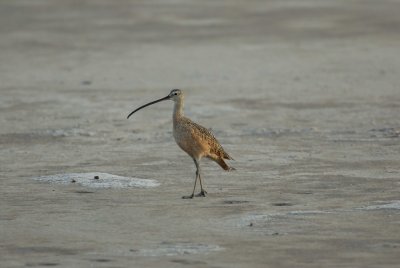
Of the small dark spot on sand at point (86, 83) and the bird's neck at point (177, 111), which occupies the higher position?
the bird's neck at point (177, 111)

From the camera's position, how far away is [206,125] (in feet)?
65.3

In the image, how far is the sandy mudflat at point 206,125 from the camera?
11211 millimetres

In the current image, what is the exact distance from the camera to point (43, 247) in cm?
1098

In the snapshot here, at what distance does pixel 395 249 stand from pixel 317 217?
158cm

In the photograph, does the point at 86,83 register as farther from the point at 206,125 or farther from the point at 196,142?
the point at 196,142

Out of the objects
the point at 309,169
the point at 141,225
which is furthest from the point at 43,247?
the point at 309,169

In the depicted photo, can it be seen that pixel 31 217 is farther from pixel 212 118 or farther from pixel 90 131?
pixel 212 118

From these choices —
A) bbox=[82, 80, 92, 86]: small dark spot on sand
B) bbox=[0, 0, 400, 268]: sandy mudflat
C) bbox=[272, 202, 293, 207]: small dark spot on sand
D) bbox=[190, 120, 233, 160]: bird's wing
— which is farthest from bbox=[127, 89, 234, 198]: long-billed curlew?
bbox=[82, 80, 92, 86]: small dark spot on sand

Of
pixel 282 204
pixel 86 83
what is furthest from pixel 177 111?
→ pixel 86 83

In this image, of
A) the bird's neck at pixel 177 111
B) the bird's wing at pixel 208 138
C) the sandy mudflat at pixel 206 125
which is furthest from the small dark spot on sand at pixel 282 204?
the bird's neck at pixel 177 111

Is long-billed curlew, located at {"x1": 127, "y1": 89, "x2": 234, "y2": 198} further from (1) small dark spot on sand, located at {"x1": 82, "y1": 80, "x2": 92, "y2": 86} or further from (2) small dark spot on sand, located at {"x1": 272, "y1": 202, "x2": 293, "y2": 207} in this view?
(1) small dark spot on sand, located at {"x1": 82, "y1": 80, "x2": 92, "y2": 86}

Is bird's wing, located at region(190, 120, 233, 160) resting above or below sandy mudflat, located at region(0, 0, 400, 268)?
above

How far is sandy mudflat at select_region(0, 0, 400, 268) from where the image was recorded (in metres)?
11.2

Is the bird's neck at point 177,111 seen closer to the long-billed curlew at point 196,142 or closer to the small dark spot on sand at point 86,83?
the long-billed curlew at point 196,142
